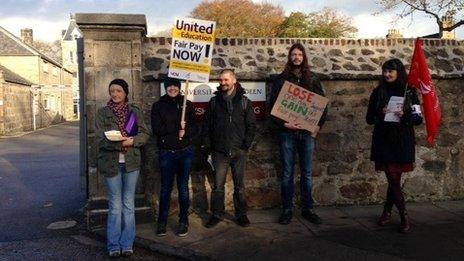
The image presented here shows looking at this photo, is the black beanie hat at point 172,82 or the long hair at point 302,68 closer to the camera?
the black beanie hat at point 172,82

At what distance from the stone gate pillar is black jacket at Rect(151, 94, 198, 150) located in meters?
0.77

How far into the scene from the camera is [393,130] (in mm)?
6070

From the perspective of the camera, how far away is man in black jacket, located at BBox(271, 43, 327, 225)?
6441 mm

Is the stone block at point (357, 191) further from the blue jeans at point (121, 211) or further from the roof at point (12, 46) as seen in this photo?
the roof at point (12, 46)

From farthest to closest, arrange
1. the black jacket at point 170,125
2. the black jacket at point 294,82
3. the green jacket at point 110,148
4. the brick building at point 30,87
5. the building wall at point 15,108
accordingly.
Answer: the brick building at point 30,87 < the building wall at point 15,108 < the black jacket at point 294,82 < the black jacket at point 170,125 < the green jacket at point 110,148

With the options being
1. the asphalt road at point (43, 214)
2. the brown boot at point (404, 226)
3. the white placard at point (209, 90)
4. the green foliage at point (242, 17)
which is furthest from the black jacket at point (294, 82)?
the green foliage at point (242, 17)

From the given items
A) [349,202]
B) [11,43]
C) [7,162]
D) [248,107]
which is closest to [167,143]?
[248,107]

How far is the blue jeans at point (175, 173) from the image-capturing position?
5.98 meters

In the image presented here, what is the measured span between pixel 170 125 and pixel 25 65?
36.7 metres

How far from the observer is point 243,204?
6.43 m

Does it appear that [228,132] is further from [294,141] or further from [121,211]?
[121,211]

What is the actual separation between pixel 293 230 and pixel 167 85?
92.6 inches

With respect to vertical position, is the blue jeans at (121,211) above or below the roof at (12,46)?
below

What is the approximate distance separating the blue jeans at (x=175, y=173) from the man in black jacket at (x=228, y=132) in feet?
1.36
